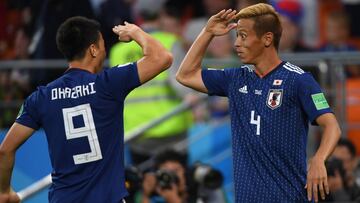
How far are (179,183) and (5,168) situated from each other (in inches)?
120

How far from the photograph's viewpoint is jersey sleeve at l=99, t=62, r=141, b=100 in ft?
25.3

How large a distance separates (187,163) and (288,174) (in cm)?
439

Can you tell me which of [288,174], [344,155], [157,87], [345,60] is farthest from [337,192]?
[288,174]

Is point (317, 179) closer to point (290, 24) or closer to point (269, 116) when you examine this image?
point (269, 116)

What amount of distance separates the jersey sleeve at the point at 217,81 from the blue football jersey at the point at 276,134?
274 millimetres

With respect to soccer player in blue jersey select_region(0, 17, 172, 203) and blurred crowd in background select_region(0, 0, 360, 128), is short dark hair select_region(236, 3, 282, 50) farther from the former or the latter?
blurred crowd in background select_region(0, 0, 360, 128)

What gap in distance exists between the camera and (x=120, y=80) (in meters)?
7.71

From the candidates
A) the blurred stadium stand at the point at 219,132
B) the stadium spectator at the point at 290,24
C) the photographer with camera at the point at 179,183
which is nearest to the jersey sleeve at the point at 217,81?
the photographer with camera at the point at 179,183

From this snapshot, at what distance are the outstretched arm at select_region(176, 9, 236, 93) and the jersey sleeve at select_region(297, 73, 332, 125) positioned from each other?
782 mm

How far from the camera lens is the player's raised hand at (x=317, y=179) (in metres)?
7.19

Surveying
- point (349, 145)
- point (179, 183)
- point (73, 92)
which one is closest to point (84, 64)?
point (73, 92)

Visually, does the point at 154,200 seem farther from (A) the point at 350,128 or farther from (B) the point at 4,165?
(B) the point at 4,165

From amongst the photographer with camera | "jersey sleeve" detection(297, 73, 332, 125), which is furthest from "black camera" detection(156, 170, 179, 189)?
"jersey sleeve" detection(297, 73, 332, 125)

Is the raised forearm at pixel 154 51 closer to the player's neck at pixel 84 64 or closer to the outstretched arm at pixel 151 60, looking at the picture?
the outstretched arm at pixel 151 60
